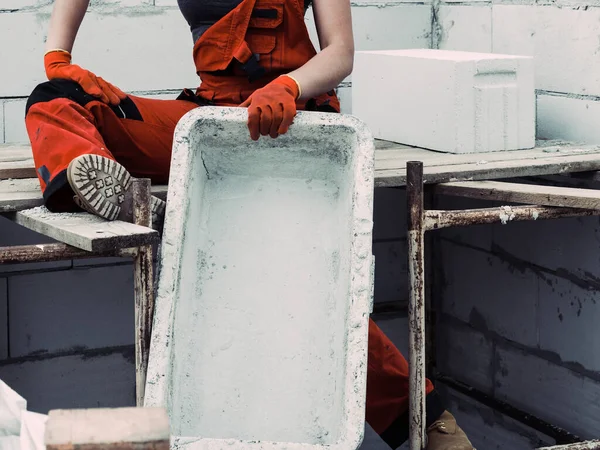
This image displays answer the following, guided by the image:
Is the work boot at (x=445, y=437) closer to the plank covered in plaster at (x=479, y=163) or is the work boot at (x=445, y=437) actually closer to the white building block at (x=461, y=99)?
the plank covered in plaster at (x=479, y=163)

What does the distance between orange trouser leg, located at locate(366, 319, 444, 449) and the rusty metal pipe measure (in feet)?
1.02

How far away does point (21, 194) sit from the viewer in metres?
2.24

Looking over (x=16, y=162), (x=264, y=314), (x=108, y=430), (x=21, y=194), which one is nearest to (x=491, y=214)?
(x=264, y=314)

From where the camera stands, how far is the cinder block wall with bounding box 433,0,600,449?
301 centimetres

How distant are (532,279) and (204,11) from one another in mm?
1518

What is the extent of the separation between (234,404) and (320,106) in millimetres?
858

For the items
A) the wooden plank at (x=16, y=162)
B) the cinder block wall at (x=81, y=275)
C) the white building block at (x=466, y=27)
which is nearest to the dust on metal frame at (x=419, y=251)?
the wooden plank at (x=16, y=162)

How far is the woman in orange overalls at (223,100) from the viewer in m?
2.05

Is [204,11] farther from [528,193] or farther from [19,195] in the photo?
[528,193]

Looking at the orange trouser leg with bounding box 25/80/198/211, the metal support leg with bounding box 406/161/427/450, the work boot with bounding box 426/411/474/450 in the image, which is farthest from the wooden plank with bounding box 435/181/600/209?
the orange trouser leg with bounding box 25/80/198/211

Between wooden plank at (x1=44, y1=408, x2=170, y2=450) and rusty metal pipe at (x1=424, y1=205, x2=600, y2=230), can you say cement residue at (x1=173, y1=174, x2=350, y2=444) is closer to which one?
rusty metal pipe at (x1=424, y1=205, x2=600, y2=230)

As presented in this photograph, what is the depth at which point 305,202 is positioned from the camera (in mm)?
2182

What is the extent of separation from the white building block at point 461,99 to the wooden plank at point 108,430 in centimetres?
217

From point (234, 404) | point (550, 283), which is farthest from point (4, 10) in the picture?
point (550, 283)
